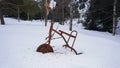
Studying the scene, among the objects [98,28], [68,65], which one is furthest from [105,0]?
[68,65]

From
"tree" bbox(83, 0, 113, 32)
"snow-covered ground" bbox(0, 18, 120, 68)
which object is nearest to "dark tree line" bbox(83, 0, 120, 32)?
"tree" bbox(83, 0, 113, 32)

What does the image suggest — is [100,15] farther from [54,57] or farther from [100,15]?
[54,57]

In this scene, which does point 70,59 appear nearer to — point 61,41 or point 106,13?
point 61,41

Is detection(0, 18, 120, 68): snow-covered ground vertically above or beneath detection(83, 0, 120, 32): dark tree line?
beneath

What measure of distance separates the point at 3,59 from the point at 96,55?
11.6 feet

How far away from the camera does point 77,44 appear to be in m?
11.0

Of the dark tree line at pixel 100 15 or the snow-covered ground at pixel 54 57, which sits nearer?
the snow-covered ground at pixel 54 57

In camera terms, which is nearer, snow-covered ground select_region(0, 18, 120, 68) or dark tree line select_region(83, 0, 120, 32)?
snow-covered ground select_region(0, 18, 120, 68)

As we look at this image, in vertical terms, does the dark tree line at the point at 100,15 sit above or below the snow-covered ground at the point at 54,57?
above

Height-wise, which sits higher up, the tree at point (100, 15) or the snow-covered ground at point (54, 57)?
the tree at point (100, 15)

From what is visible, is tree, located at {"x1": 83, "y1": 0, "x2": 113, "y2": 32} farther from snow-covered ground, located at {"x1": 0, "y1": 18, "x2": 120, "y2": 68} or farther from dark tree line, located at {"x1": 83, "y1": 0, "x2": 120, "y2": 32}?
snow-covered ground, located at {"x1": 0, "y1": 18, "x2": 120, "y2": 68}

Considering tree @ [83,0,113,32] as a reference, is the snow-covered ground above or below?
below

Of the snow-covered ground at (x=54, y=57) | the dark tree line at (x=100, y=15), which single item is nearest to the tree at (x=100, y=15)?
the dark tree line at (x=100, y=15)

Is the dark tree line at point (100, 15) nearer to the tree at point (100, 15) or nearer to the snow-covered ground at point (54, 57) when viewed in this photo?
the tree at point (100, 15)
